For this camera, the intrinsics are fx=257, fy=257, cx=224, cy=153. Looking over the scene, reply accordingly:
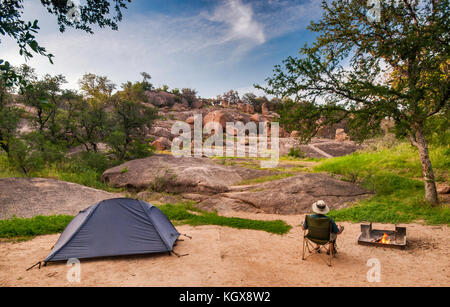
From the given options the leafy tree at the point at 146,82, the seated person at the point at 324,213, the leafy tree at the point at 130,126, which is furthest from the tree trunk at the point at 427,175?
the leafy tree at the point at 146,82

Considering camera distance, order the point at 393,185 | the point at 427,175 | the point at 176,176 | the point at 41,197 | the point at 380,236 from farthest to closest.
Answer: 1. the point at 176,176
2. the point at 393,185
3. the point at 41,197
4. the point at 427,175
5. the point at 380,236

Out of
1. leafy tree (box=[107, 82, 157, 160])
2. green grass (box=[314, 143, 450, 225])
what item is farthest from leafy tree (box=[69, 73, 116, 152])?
green grass (box=[314, 143, 450, 225])

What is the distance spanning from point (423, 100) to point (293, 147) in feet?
62.6

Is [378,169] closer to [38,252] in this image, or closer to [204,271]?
[204,271]

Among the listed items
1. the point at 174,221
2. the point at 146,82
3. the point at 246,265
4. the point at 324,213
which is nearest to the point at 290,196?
the point at 174,221

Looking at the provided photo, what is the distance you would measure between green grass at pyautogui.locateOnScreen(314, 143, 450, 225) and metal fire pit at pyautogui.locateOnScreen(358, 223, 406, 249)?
1701 mm

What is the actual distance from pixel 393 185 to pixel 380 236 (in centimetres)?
513

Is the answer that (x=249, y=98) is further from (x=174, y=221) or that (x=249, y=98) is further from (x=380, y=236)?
(x=380, y=236)

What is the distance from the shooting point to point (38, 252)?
6496 millimetres

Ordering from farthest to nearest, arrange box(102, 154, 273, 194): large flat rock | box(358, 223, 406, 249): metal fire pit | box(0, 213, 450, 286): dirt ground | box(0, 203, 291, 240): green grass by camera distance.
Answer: box(102, 154, 273, 194): large flat rock → box(0, 203, 291, 240): green grass → box(358, 223, 406, 249): metal fire pit → box(0, 213, 450, 286): dirt ground

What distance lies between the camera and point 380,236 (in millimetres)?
7281

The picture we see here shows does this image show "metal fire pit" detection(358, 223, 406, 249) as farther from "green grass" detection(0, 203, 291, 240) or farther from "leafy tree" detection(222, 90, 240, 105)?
"leafy tree" detection(222, 90, 240, 105)

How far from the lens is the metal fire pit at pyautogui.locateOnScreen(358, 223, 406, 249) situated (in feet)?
21.7
